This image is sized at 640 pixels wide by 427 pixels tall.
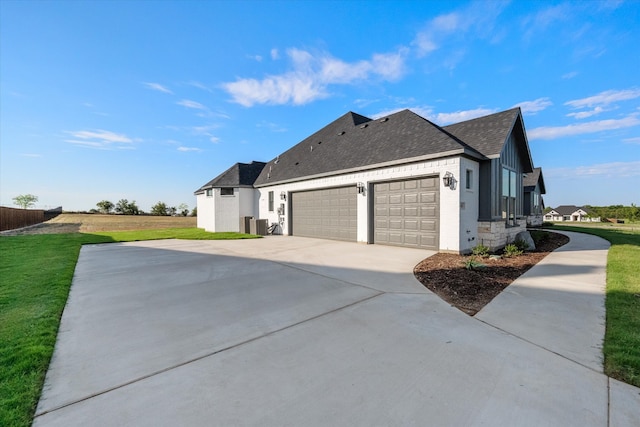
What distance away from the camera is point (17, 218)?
933 inches

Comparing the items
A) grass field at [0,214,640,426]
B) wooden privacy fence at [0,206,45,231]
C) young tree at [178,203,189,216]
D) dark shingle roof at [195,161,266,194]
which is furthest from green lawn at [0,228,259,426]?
young tree at [178,203,189,216]

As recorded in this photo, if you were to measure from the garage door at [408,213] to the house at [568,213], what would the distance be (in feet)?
238

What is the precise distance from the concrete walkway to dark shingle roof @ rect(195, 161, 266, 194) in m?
13.2

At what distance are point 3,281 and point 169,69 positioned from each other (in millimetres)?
9194

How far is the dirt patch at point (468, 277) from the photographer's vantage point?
454 centimetres

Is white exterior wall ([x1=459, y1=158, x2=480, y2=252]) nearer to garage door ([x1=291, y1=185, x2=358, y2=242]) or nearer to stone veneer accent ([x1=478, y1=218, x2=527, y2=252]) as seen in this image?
stone veneer accent ([x1=478, y1=218, x2=527, y2=252])

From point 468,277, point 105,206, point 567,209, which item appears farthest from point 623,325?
point 567,209

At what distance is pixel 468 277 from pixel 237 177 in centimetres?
1605

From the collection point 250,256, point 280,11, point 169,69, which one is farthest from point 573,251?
point 169,69

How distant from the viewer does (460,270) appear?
6254 millimetres

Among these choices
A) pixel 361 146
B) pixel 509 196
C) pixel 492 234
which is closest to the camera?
pixel 492 234

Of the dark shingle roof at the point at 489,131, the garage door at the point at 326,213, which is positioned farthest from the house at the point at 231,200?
the dark shingle roof at the point at 489,131

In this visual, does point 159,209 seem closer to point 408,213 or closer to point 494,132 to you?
point 408,213

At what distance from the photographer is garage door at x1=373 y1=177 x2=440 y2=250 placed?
9.03m
